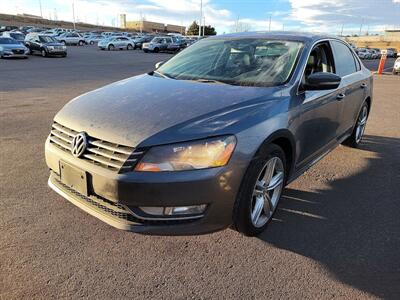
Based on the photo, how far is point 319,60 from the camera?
4219 millimetres

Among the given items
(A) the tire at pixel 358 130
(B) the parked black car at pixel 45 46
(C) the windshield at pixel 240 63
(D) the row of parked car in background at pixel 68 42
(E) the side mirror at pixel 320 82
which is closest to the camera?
(E) the side mirror at pixel 320 82

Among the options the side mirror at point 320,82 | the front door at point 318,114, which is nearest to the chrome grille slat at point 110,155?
the front door at point 318,114

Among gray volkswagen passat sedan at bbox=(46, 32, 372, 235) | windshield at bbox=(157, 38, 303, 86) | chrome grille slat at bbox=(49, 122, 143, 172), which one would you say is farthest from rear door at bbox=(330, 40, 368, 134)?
chrome grille slat at bbox=(49, 122, 143, 172)

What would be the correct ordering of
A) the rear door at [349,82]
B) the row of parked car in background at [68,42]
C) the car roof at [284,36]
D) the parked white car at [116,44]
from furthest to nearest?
1. the parked white car at [116,44]
2. the row of parked car in background at [68,42]
3. the rear door at [349,82]
4. the car roof at [284,36]

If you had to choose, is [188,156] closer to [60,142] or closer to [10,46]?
[60,142]

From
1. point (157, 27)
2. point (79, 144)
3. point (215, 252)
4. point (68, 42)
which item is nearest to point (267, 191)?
point (215, 252)

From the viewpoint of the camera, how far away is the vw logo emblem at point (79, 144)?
2721 mm

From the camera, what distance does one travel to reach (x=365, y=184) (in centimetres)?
447

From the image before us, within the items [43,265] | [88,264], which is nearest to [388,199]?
[88,264]

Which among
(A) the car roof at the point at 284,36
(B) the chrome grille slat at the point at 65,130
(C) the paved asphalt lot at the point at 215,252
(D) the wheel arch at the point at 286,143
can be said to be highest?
(A) the car roof at the point at 284,36

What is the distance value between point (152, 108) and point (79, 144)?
24.3 inches

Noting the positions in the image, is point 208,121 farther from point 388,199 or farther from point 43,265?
point 388,199

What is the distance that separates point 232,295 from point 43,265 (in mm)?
1399

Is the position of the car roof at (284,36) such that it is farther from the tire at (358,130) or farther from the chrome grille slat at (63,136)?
the chrome grille slat at (63,136)
